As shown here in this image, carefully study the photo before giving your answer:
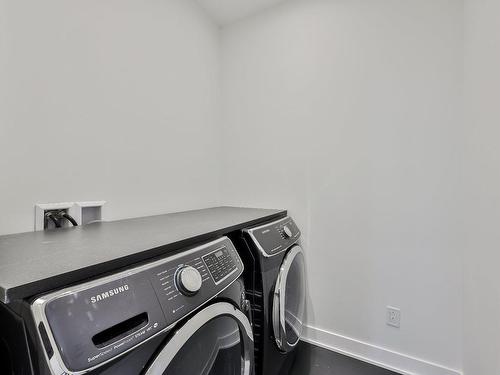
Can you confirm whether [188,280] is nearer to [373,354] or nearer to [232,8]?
[373,354]

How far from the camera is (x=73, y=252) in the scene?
2.18 ft

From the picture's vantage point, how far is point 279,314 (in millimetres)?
1155

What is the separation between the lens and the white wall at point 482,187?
0.93 metres

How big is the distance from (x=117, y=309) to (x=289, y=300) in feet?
3.29

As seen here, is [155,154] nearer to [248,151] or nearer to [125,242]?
[248,151]

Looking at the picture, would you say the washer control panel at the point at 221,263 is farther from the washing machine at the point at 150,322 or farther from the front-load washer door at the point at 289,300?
the front-load washer door at the point at 289,300

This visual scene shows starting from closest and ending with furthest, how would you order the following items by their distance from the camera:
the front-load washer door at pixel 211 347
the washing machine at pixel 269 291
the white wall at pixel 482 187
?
the front-load washer door at pixel 211 347 < the white wall at pixel 482 187 < the washing machine at pixel 269 291

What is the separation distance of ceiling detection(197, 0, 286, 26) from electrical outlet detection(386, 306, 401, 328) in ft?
7.04

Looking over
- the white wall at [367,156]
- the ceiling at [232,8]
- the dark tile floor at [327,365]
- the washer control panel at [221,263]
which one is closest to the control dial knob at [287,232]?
the white wall at [367,156]

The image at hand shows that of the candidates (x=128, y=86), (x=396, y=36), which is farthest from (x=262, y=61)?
(x=128, y=86)

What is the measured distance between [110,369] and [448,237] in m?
1.57

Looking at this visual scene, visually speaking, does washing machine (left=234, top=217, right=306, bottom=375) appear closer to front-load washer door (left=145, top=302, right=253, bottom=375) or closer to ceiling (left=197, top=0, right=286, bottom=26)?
front-load washer door (left=145, top=302, right=253, bottom=375)

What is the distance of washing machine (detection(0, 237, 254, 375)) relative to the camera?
433 millimetres

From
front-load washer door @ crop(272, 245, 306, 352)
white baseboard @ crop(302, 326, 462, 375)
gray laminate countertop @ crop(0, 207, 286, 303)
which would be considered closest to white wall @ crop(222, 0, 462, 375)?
white baseboard @ crop(302, 326, 462, 375)
